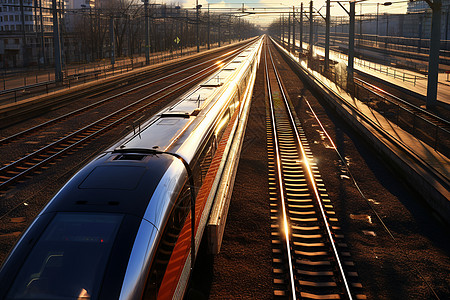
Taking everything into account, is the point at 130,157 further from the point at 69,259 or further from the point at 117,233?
the point at 69,259

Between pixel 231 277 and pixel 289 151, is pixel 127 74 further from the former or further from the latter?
pixel 231 277

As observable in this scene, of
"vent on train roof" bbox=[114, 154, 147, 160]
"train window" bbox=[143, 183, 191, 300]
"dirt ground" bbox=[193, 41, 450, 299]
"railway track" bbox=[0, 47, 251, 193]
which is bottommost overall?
"dirt ground" bbox=[193, 41, 450, 299]

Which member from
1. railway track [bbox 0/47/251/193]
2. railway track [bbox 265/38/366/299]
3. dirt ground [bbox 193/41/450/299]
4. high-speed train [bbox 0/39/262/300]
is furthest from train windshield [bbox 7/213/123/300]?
railway track [bbox 0/47/251/193]

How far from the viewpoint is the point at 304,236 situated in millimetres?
9227

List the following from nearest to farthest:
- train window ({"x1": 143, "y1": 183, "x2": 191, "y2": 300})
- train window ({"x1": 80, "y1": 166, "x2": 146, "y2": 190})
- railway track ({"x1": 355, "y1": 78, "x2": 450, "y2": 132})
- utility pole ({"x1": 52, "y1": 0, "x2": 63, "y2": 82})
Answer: train window ({"x1": 143, "y1": 183, "x2": 191, "y2": 300}) → train window ({"x1": 80, "y1": 166, "x2": 146, "y2": 190}) → railway track ({"x1": 355, "y1": 78, "x2": 450, "y2": 132}) → utility pole ({"x1": 52, "y1": 0, "x2": 63, "y2": 82})

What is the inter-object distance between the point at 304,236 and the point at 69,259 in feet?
18.8

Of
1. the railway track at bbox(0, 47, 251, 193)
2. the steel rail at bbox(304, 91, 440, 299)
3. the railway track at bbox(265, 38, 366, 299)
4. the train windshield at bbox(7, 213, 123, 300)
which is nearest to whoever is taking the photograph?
the train windshield at bbox(7, 213, 123, 300)

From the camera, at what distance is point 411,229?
384 inches

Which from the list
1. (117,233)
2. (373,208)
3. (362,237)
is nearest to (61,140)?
(373,208)

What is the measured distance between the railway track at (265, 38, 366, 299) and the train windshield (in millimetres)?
3479

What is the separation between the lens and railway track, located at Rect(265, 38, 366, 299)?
24.2 feet

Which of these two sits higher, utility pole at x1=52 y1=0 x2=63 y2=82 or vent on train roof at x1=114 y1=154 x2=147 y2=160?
utility pole at x1=52 y1=0 x2=63 y2=82

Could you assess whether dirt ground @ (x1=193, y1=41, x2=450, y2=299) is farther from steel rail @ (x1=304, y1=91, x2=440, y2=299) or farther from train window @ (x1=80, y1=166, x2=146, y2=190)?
train window @ (x1=80, y1=166, x2=146, y2=190)

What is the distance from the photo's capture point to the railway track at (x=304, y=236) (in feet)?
24.2
